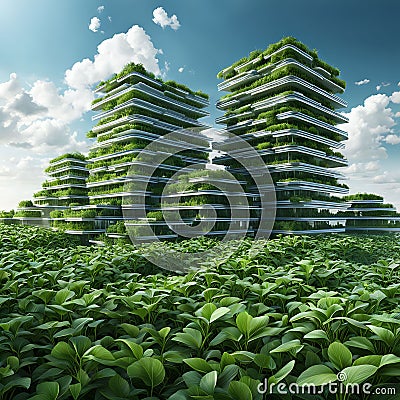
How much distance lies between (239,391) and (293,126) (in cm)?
1850

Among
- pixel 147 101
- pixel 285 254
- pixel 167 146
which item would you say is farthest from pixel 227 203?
pixel 285 254

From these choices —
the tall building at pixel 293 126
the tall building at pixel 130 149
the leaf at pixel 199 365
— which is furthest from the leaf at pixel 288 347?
the tall building at pixel 293 126

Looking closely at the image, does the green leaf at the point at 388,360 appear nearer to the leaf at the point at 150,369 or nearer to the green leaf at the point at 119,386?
the leaf at the point at 150,369

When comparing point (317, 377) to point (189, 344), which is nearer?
point (317, 377)

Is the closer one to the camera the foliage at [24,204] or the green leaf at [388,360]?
the green leaf at [388,360]

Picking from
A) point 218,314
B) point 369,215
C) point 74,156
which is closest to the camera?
point 218,314

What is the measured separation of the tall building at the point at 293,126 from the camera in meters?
18.2

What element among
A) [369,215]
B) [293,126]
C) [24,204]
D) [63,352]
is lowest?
[63,352]

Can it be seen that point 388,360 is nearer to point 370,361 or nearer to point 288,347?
point 370,361

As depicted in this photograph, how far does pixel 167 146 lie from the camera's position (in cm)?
2181

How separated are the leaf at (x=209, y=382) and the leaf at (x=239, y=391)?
8 cm

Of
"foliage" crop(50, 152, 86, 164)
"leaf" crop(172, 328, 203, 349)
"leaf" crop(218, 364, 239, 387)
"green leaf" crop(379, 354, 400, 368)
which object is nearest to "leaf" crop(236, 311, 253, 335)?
"leaf" crop(172, 328, 203, 349)

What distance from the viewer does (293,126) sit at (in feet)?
60.2

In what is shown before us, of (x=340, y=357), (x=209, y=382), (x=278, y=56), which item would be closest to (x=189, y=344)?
(x=209, y=382)
